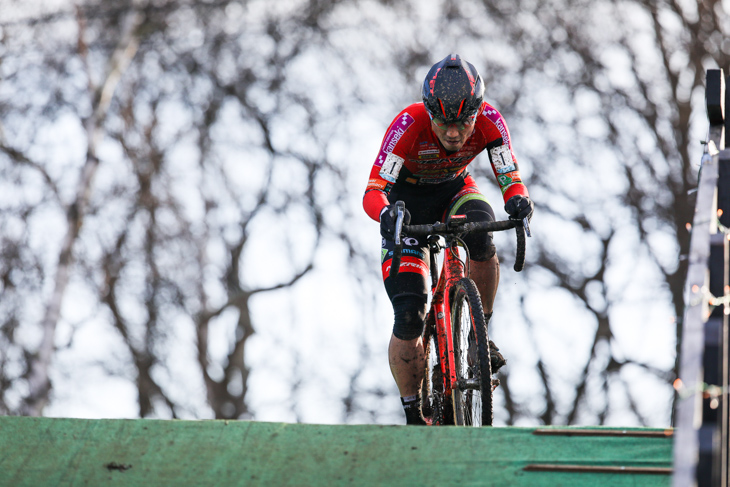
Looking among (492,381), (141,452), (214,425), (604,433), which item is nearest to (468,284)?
(492,381)

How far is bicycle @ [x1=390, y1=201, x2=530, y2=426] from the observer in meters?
5.23

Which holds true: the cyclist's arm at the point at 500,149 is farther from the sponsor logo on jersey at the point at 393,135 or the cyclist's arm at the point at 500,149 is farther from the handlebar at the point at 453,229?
the handlebar at the point at 453,229

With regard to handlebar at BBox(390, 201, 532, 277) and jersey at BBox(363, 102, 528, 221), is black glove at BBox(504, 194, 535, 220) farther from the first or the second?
jersey at BBox(363, 102, 528, 221)

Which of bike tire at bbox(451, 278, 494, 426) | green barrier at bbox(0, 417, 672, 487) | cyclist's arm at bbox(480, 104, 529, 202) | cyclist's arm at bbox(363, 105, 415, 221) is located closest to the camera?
green barrier at bbox(0, 417, 672, 487)

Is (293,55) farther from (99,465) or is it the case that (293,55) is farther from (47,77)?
(99,465)

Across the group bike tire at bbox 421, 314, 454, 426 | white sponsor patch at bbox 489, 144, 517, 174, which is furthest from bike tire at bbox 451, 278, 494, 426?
white sponsor patch at bbox 489, 144, 517, 174

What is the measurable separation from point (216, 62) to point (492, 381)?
1731 centimetres

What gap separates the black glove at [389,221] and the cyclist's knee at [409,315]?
0.81m

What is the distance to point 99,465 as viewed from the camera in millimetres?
4223

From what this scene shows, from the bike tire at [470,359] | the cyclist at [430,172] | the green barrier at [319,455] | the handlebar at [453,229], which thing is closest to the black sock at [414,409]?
the cyclist at [430,172]

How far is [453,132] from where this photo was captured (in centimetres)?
576

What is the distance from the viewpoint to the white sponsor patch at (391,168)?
232 inches

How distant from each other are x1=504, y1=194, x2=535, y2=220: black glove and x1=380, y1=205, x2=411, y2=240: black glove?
589mm

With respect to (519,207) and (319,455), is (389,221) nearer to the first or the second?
(519,207)
